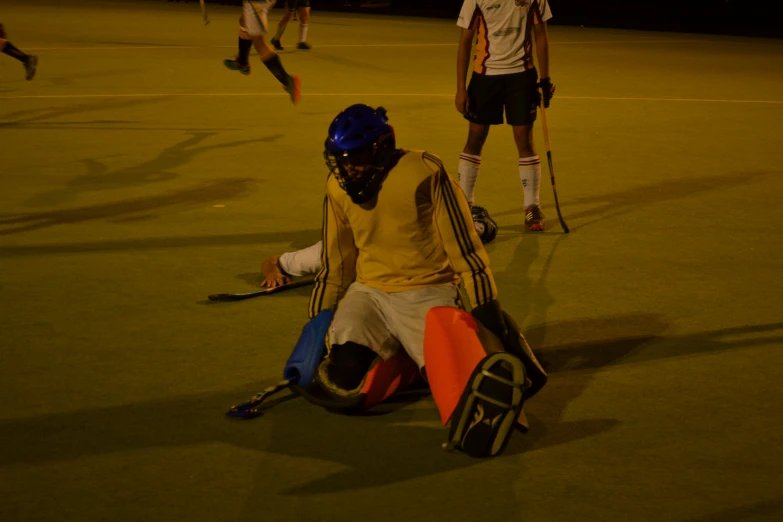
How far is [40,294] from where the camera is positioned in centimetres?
683

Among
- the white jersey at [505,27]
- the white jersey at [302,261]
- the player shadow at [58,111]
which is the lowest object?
the player shadow at [58,111]

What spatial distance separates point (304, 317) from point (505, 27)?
3.02 m

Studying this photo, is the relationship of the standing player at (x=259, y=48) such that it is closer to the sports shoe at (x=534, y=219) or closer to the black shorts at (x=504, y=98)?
the black shorts at (x=504, y=98)

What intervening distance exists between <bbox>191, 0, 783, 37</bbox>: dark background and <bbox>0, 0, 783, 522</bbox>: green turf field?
12.6m

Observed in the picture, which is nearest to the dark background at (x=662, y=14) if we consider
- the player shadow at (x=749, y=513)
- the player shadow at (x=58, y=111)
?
the player shadow at (x=58, y=111)

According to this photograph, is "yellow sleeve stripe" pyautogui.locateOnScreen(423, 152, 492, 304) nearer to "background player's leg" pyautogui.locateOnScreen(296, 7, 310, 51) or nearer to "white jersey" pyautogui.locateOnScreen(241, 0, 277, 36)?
"white jersey" pyautogui.locateOnScreen(241, 0, 277, 36)

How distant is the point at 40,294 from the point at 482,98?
3508mm

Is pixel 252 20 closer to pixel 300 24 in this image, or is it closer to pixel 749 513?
pixel 300 24

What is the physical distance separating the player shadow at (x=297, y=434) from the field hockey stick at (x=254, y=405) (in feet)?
0.11

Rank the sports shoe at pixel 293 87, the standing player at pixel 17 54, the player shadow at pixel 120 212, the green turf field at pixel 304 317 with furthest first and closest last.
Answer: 1. the standing player at pixel 17 54
2. the sports shoe at pixel 293 87
3. the player shadow at pixel 120 212
4. the green turf field at pixel 304 317

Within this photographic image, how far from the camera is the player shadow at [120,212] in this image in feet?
26.0

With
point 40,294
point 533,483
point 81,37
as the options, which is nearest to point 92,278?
point 40,294

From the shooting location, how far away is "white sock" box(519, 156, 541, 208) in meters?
8.50

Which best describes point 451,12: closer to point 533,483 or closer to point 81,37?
point 81,37
